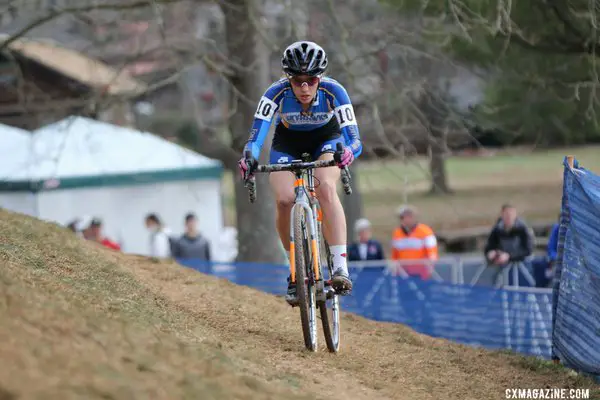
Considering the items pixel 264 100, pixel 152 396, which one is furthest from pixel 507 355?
pixel 152 396

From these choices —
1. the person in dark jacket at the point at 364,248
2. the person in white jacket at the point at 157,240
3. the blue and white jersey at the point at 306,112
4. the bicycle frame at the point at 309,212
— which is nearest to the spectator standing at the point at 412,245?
the person in dark jacket at the point at 364,248

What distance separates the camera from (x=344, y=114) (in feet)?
27.3

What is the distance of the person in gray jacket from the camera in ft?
56.0

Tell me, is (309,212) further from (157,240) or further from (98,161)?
(98,161)

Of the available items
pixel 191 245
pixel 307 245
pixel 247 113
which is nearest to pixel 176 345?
pixel 307 245

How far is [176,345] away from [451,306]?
690cm

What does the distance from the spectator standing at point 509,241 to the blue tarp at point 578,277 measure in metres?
5.22

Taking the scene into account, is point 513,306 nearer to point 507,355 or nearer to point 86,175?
point 507,355

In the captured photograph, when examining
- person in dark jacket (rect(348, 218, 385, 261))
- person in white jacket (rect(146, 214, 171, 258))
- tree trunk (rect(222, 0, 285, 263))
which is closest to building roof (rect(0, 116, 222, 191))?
person in white jacket (rect(146, 214, 171, 258))

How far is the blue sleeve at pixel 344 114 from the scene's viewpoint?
826 cm

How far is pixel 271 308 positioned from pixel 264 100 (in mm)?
2542

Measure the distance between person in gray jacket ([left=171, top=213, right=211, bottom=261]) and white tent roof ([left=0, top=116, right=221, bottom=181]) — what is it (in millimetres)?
2045

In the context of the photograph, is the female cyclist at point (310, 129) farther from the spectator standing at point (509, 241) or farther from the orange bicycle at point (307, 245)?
the spectator standing at point (509, 241)

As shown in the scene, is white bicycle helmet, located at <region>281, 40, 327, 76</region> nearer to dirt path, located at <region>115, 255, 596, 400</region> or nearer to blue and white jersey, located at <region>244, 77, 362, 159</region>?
blue and white jersey, located at <region>244, 77, 362, 159</region>
